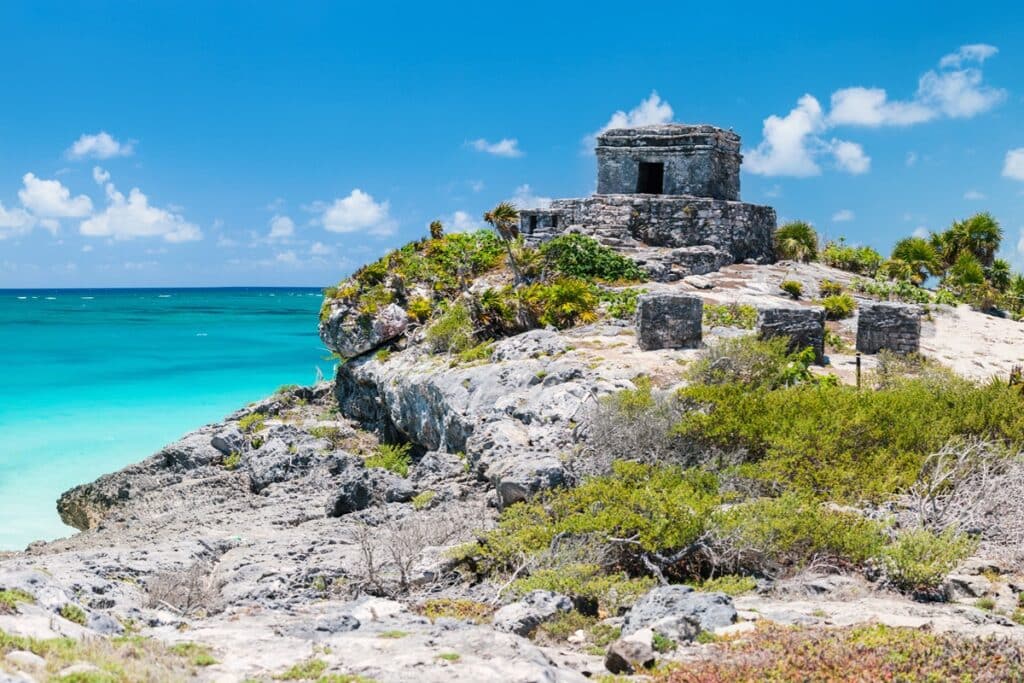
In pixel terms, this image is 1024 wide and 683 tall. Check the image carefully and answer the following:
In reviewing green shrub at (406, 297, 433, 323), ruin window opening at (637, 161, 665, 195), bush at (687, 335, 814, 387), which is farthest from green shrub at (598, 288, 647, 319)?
ruin window opening at (637, 161, 665, 195)

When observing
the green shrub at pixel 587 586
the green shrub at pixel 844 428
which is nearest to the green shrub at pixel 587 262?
the green shrub at pixel 844 428

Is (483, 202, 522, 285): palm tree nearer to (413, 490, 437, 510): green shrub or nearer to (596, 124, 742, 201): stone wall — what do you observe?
(596, 124, 742, 201): stone wall

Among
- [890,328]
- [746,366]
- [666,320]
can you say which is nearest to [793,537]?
[746,366]

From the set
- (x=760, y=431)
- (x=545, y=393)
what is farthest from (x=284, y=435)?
(x=760, y=431)

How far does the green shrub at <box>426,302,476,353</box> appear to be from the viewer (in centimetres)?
1750

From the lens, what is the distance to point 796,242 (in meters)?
25.0

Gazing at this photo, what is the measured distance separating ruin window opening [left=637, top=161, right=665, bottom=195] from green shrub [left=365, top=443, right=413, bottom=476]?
10183 mm

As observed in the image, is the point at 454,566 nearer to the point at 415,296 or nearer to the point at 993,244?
the point at 415,296

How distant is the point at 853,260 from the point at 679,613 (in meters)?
22.0

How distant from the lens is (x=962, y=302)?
22.5 metres

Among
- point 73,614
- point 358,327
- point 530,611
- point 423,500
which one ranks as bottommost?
point 423,500

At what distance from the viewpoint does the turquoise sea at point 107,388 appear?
25734 mm

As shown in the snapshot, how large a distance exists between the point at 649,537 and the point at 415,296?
44.0 ft

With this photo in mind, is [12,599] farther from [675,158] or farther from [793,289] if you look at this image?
[675,158]
